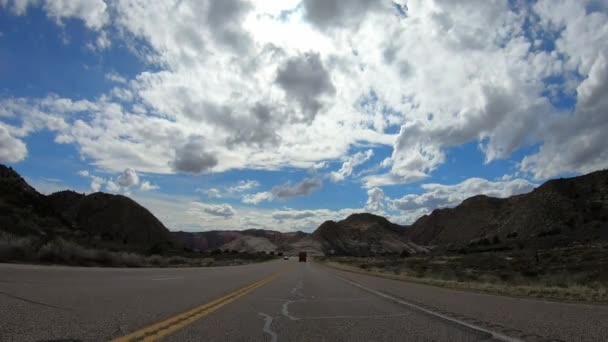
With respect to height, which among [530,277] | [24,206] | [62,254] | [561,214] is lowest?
[530,277]

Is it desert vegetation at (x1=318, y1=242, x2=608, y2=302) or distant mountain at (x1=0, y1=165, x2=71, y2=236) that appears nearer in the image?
desert vegetation at (x1=318, y1=242, x2=608, y2=302)

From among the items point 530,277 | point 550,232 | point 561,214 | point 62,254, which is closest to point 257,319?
point 62,254

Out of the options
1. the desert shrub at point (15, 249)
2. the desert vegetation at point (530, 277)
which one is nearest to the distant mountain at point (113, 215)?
the desert vegetation at point (530, 277)

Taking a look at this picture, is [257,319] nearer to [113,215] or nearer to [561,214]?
[561,214]

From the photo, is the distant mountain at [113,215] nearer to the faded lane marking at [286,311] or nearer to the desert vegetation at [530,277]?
the desert vegetation at [530,277]

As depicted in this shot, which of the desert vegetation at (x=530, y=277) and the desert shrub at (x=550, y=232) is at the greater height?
the desert shrub at (x=550, y=232)

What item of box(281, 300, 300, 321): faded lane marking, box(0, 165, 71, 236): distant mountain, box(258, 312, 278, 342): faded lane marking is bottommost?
box(258, 312, 278, 342): faded lane marking

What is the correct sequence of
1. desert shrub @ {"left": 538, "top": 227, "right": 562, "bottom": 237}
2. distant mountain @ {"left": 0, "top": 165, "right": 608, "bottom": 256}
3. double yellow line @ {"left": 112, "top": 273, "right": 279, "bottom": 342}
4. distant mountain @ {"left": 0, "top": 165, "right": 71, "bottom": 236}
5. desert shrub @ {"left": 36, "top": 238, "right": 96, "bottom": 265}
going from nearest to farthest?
double yellow line @ {"left": 112, "top": 273, "right": 279, "bottom": 342}, desert shrub @ {"left": 36, "top": 238, "right": 96, "bottom": 265}, distant mountain @ {"left": 0, "top": 165, "right": 71, "bottom": 236}, distant mountain @ {"left": 0, "top": 165, "right": 608, "bottom": 256}, desert shrub @ {"left": 538, "top": 227, "right": 562, "bottom": 237}

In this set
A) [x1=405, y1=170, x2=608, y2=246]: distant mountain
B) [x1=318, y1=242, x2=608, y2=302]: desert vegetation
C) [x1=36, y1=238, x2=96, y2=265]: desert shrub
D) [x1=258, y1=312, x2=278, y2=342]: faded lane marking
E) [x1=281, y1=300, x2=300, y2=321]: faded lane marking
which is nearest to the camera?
[x1=258, y1=312, x2=278, y2=342]: faded lane marking

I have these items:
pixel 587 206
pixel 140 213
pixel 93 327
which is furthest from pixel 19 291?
pixel 140 213

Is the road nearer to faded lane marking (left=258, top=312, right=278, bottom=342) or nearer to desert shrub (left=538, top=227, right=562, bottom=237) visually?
faded lane marking (left=258, top=312, right=278, bottom=342)

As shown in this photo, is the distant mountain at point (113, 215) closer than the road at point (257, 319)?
No

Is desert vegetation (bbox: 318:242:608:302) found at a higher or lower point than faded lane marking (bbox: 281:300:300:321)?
higher

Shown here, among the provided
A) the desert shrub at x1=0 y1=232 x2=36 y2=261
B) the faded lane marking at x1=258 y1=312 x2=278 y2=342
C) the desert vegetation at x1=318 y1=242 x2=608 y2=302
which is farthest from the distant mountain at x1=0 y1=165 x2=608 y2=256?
the faded lane marking at x1=258 y1=312 x2=278 y2=342
